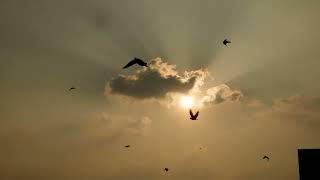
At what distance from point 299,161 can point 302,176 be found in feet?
6.09

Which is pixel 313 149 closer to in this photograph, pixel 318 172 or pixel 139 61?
pixel 318 172

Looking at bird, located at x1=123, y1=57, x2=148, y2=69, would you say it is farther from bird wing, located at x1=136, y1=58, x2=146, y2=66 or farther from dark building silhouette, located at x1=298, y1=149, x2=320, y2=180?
dark building silhouette, located at x1=298, y1=149, x2=320, y2=180

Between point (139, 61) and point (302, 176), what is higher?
point (139, 61)

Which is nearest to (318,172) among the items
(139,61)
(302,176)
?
(302,176)

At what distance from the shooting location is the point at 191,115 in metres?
41.6

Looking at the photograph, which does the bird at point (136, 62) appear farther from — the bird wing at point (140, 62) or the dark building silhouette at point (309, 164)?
the dark building silhouette at point (309, 164)

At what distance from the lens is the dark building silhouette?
169 feet

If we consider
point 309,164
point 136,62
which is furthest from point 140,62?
point 309,164

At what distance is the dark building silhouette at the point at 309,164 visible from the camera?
169ft

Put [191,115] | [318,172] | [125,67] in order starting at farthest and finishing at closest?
[318,172] < [191,115] < [125,67]

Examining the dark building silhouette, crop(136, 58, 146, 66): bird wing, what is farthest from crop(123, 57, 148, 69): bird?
the dark building silhouette

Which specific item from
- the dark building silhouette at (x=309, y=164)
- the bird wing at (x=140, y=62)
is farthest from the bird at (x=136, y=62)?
the dark building silhouette at (x=309, y=164)

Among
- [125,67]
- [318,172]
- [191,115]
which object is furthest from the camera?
[318,172]

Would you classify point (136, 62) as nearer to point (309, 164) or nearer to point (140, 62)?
point (140, 62)
